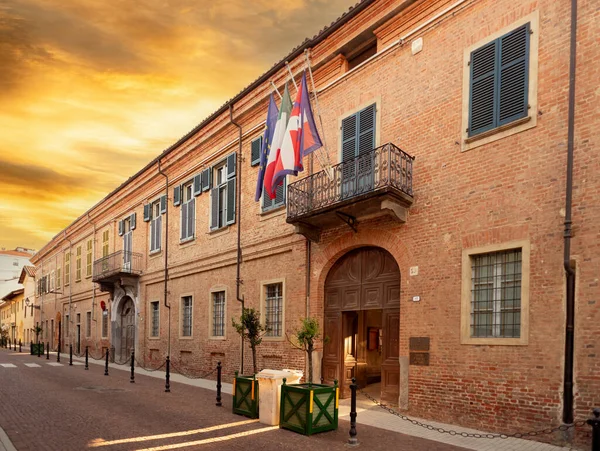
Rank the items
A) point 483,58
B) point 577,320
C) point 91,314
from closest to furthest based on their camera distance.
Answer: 1. point 577,320
2. point 483,58
3. point 91,314

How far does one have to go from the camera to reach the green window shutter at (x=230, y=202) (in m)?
17.4

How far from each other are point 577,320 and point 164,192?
18.7 metres

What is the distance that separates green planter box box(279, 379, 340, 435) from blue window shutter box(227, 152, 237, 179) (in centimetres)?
966

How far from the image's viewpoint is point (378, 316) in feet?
46.2

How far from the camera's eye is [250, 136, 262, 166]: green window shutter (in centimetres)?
1616

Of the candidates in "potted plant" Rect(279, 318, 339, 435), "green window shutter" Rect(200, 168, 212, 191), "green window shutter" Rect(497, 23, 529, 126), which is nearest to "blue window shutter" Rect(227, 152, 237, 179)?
"green window shutter" Rect(200, 168, 212, 191)

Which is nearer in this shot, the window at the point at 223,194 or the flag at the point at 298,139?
the flag at the point at 298,139

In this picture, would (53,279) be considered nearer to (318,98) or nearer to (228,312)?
(228,312)

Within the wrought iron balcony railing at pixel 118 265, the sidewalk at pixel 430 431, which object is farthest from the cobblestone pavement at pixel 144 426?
the wrought iron balcony railing at pixel 118 265

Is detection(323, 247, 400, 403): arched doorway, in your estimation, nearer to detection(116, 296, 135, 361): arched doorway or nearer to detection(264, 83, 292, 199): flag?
detection(264, 83, 292, 199): flag

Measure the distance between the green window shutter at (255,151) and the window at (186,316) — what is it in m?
6.93

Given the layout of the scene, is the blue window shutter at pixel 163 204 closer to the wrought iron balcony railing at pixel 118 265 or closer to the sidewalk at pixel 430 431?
the wrought iron balcony railing at pixel 118 265

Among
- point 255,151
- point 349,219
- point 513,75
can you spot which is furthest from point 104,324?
point 513,75

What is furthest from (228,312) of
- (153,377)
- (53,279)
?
(53,279)
